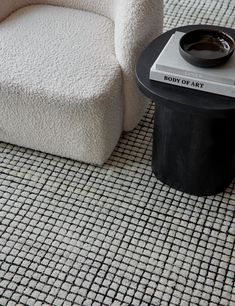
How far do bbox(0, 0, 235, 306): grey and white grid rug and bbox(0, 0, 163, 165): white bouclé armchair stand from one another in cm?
9

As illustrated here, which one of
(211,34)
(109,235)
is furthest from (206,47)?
(109,235)

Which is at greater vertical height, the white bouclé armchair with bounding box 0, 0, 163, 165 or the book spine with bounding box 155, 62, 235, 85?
the book spine with bounding box 155, 62, 235, 85

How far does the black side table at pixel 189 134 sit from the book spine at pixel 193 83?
12mm

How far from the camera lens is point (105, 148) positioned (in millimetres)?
1651

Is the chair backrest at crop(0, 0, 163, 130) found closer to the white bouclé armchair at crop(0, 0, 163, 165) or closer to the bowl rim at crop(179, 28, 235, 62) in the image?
the white bouclé armchair at crop(0, 0, 163, 165)

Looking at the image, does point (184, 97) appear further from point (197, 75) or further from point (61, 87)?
point (61, 87)

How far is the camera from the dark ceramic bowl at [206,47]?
138 centimetres

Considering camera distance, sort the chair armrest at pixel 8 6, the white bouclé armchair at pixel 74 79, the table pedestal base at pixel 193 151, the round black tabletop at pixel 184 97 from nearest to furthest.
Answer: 1. the round black tabletop at pixel 184 97
2. the table pedestal base at pixel 193 151
3. the white bouclé armchair at pixel 74 79
4. the chair armrest at pixel 8 6

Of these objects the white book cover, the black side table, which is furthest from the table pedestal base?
the white book cover

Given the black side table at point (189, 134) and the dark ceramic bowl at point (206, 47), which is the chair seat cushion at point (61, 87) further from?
the dark ceramic bowl at point (206, 47)

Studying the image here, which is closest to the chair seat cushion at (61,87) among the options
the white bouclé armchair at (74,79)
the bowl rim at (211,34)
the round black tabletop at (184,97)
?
the white bouclé armchair at (74,79)

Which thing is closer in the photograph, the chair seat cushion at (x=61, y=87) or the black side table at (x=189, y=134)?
the black side table at (x=189, y=134)

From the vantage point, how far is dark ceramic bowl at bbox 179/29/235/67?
138 cm

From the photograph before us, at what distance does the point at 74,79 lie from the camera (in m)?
1.56
